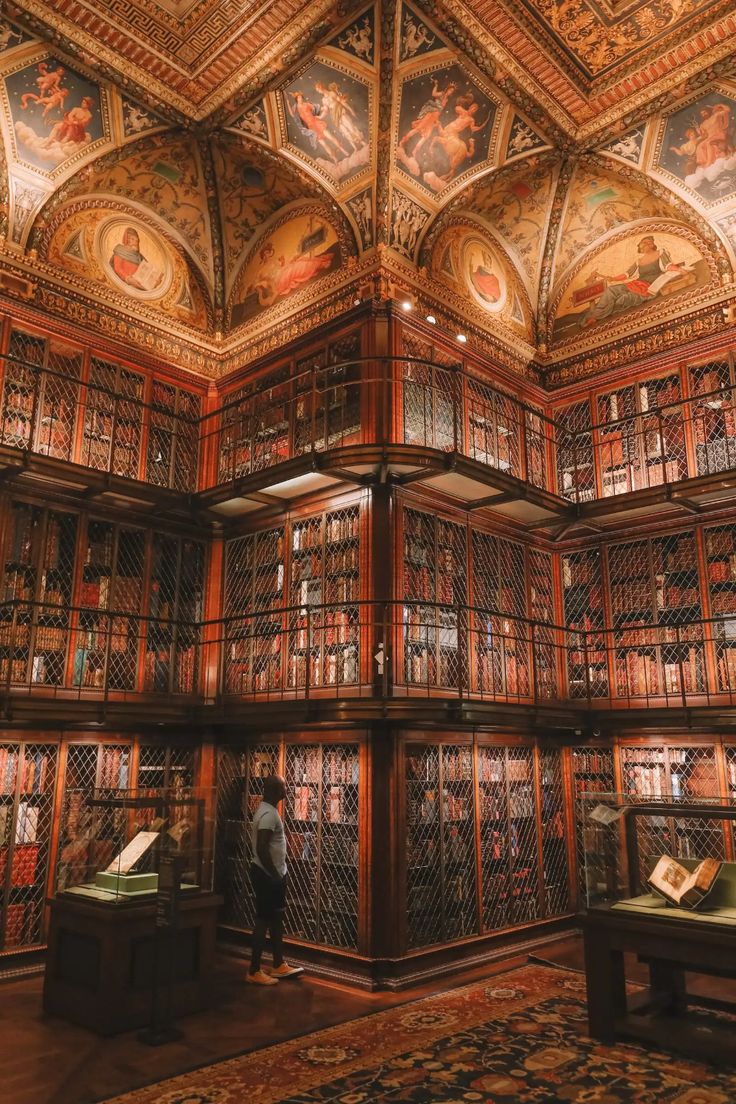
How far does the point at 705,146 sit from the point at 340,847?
7741 millimetres

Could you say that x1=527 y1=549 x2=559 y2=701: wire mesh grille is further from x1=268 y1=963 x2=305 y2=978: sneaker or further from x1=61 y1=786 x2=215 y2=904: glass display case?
x1=61 y1=786 x2=215 y2=904: glass display case

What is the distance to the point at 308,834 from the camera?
7.65 m

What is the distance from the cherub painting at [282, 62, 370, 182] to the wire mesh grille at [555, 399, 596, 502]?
3.61 meters

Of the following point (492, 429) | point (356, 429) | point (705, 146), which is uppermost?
A: point (705, 146)

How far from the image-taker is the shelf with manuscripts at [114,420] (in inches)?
336

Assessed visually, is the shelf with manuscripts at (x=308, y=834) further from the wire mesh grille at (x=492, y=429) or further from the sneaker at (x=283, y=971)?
the wire mesh grille at (x=492, y=429)

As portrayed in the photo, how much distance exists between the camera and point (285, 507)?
8.73 metres

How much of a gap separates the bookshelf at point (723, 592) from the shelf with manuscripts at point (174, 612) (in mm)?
5224

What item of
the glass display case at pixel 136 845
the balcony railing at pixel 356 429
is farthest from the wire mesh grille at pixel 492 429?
the glass display case at pixel 136 845

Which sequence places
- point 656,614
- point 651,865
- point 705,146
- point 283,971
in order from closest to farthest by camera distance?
point 651,865, point 283,971, point 705,146, point 656,614

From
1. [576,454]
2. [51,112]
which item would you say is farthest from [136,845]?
[51,112]

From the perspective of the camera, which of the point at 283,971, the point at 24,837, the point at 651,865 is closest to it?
the point at 651,865

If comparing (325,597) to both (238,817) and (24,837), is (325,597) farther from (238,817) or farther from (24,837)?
(24,837)

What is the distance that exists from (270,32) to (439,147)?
6.53ft
